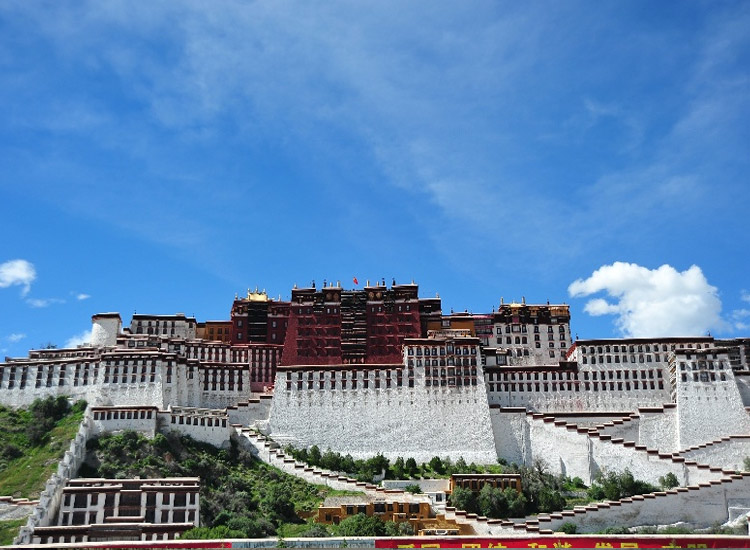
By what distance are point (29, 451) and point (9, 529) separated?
1513 cm

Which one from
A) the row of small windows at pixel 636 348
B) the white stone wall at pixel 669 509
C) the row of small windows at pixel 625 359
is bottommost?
the white stone wall at pixel 669 509

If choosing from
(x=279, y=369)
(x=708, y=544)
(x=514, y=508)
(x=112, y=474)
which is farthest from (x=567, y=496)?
(x=112, y=474)

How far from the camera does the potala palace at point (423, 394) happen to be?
8156cm

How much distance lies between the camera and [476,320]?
346ft

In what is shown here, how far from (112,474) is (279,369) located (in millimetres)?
23517

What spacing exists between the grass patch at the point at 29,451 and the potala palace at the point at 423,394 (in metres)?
2.62

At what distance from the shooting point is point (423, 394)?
88562mm

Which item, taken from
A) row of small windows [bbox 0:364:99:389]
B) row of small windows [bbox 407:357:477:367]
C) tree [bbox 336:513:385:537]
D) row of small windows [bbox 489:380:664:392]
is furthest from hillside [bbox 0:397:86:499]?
row of small windows [bbox 489:380:664:392]

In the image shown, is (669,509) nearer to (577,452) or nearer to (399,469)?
(577,452)

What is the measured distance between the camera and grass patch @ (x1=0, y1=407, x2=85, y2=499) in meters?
65.7

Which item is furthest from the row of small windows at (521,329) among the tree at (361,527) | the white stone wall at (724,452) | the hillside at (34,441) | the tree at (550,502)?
the hillside at (34,441)

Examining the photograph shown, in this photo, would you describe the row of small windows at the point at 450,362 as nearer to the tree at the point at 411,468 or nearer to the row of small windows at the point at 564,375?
the row of small windows at the point at 564,375

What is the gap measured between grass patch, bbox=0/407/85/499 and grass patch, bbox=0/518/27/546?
10.7 ft

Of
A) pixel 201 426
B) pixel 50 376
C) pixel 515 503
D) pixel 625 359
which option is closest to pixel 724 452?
pixel 625 359
